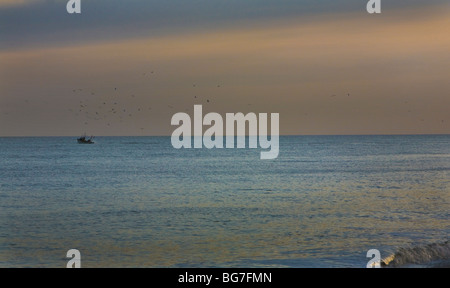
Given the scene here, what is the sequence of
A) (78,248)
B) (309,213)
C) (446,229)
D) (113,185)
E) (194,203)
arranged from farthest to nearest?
(113,185) < (194,203) < (309,213) < (446,229) < (78,248)

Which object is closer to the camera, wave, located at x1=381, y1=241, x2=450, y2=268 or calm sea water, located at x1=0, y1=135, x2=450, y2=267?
wave, located at x1=381, y1=241, x2=450, y2=268

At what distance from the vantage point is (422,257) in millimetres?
19828

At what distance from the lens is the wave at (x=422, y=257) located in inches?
745

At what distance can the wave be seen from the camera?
18.9 meters

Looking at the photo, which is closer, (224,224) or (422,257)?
(422,257)

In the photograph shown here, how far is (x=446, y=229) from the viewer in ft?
85.5

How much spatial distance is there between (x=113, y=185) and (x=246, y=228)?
91.8ft

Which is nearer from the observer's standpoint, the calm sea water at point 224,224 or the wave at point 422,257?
the wave at point 422,257

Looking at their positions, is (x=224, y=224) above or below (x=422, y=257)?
above
